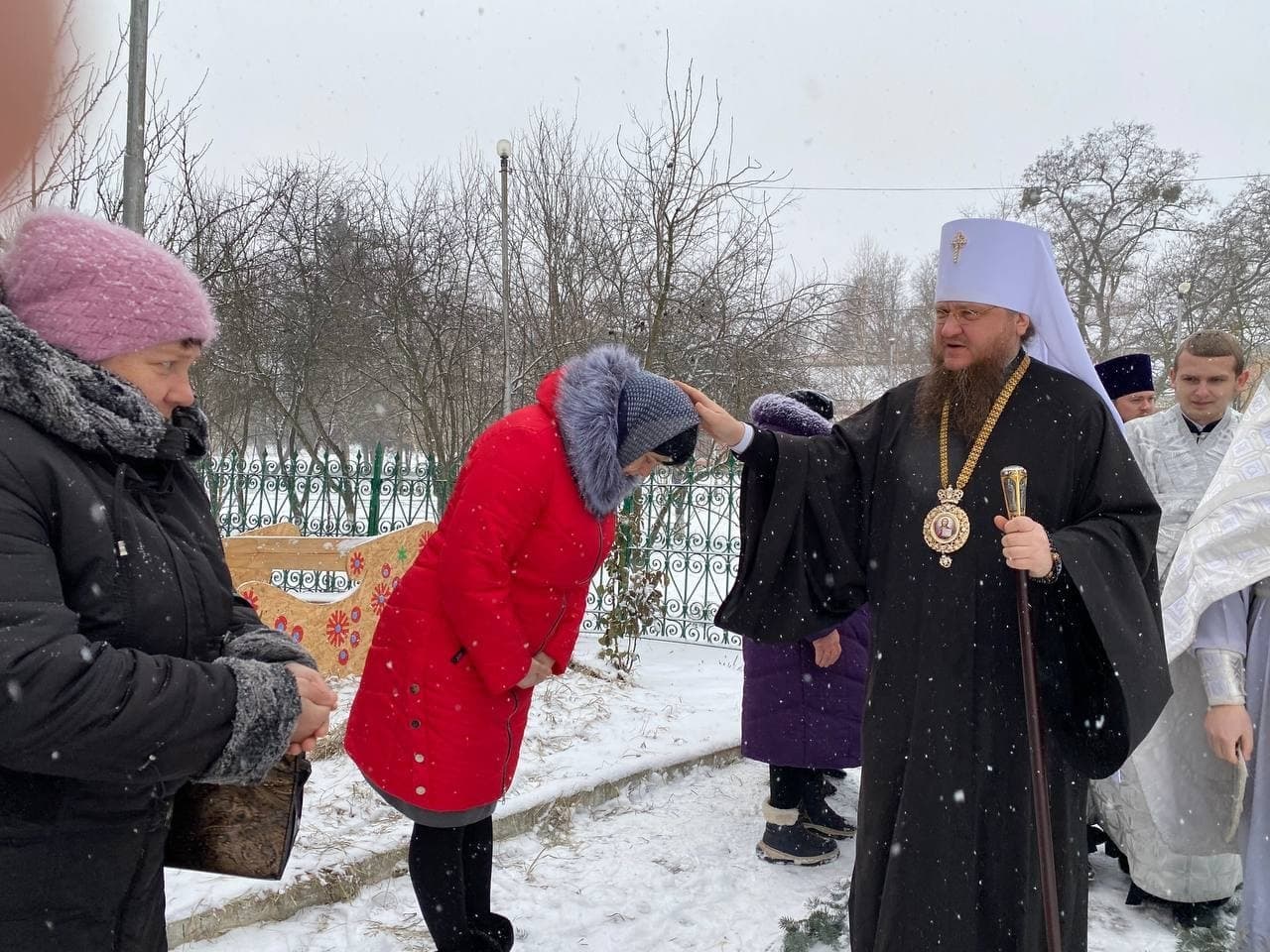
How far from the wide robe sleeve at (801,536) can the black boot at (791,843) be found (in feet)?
5.11

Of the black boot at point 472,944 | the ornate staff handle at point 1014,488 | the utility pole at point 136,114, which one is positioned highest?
the utility pole at point 136,114

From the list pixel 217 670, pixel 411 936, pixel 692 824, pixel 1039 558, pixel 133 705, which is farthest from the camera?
pixel 692 824

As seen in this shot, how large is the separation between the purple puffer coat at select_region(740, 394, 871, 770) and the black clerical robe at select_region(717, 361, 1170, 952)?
4.15 feet

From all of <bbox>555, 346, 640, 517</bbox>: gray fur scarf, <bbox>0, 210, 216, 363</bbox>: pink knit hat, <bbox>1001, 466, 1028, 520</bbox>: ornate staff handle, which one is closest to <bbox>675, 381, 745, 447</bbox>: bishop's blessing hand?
<bbox>555, 346, 640, 517</bbox>: gray fur scarf

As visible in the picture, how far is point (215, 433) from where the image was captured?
1445 cm

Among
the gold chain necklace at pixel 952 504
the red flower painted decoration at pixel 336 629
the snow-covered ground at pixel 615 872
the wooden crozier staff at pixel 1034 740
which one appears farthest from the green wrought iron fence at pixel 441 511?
the wooden crozier staff at pixel 1034 740

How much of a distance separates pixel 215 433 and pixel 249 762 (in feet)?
47.3

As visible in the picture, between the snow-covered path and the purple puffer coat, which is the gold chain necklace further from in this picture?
the snow-covered path

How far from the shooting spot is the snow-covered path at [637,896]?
3066mm

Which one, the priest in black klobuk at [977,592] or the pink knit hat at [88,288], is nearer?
the pink knit hat at [88,288]

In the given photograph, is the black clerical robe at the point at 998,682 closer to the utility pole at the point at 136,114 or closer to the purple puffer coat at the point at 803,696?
the purple puffer coat at the point at 803,696

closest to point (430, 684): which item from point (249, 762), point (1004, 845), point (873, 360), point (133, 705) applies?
point (249, 762)

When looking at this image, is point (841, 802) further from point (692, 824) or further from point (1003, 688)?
point (1003, 688)

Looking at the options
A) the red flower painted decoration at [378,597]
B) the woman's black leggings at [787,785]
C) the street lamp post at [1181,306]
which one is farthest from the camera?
the street lamp post at [1181,306]
